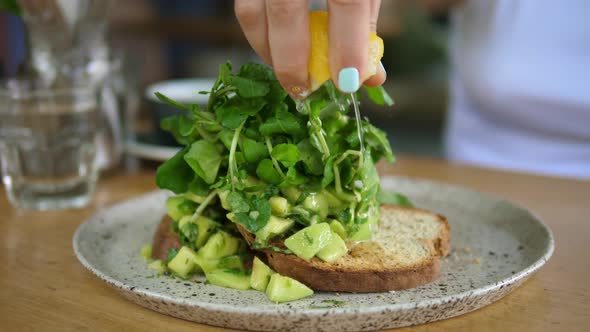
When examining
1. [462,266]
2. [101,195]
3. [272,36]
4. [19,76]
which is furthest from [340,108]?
[19,76]

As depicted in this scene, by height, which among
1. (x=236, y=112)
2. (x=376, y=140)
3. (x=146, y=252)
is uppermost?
(x=236, y=112)

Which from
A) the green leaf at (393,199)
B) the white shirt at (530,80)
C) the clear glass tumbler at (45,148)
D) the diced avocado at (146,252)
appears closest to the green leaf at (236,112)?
the diced avocado at (146,252)

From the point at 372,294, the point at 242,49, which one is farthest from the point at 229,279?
the point at 242,49

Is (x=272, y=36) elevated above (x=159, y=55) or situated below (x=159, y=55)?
above

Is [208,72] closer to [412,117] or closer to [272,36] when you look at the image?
[412,117]

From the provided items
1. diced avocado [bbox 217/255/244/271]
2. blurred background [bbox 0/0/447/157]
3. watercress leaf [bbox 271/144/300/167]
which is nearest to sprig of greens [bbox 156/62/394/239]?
watercress leaf [bbox 271/144/300/167]

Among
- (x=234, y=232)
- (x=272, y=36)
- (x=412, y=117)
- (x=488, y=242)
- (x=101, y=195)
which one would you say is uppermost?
(x=272, y=36)

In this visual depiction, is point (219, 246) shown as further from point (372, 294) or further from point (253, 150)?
point (372, 294)
